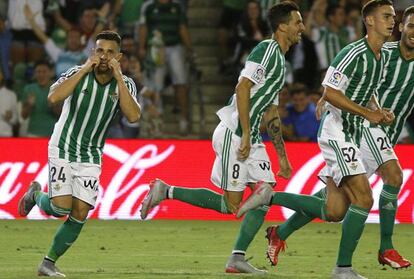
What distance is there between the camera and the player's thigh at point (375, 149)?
11.4 m

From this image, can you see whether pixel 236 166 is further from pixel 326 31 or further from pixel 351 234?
pixel 326 31

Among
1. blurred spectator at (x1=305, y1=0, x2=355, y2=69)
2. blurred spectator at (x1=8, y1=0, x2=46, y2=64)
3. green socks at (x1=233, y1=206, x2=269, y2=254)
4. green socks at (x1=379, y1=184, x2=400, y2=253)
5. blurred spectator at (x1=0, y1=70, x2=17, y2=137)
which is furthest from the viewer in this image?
blurred spectator at (x1=305, y1=0, x2=355, y2=69)

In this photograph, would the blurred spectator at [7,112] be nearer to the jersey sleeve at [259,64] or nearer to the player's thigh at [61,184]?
the player's thigh at [61,184]

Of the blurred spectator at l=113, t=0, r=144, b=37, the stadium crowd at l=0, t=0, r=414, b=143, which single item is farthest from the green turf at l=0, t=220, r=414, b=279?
the blurred spectator at l=113, t=0, r=144, b=37

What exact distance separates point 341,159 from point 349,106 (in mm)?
422

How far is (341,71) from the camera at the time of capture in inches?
396

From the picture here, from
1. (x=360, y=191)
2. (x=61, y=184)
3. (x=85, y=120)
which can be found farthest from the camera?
(x=85, y=120)

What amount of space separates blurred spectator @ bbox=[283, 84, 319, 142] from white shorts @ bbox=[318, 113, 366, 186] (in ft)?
25.6

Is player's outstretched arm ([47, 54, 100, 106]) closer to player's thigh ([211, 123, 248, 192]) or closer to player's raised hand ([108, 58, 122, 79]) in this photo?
player's raised hand ([108, 58, 122, 79])

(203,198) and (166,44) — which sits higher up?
(203,198)

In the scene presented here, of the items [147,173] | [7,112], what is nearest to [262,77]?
[147,173]

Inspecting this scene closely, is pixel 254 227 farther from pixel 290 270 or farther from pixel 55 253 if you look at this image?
pixel 55 253

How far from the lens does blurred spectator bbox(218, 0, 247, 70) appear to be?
67.2 ft

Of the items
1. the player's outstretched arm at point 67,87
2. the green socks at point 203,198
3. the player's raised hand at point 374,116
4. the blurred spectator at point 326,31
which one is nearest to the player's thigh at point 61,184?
the player's outstretched arm at point 67,87
